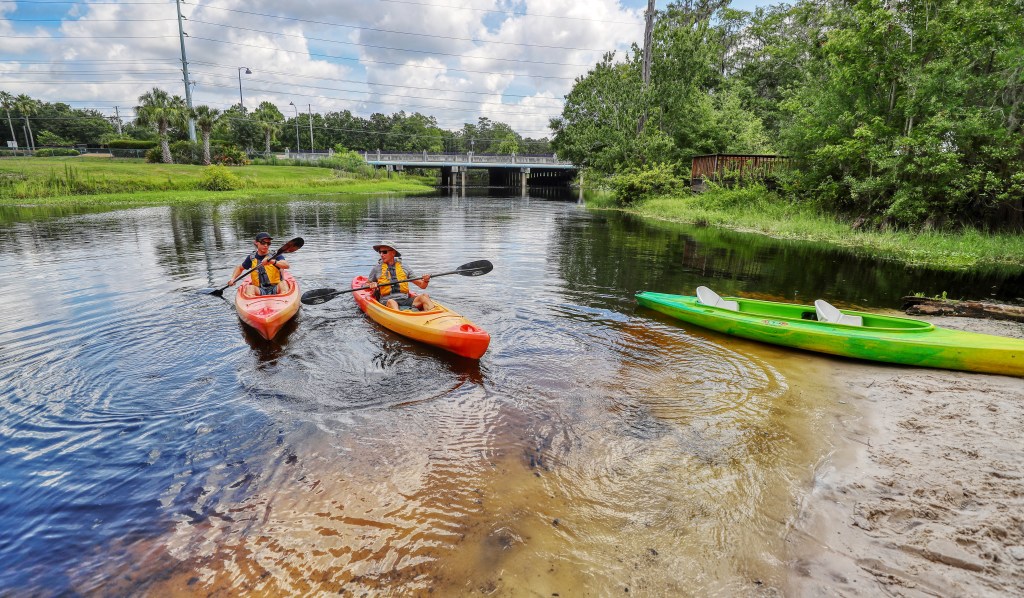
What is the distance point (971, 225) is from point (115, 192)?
43.3 metres

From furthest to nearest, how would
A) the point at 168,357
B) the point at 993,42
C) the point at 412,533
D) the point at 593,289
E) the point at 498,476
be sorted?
the point at 993,42, the point at 593,289, the point at 168,357, the point at 498,476, the point at 412,533

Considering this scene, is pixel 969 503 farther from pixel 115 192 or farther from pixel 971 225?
pixel 115 192

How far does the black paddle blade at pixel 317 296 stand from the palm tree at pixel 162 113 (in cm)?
4389

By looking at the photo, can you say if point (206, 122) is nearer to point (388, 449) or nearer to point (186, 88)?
point (186, 88)

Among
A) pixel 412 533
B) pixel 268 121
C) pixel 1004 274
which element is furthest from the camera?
pixel 268 121

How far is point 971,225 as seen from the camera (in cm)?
1636

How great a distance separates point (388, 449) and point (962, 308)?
10784 mm

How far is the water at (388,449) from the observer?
3.48 metres

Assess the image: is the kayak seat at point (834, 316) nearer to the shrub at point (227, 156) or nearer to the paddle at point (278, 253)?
the paddle at point (278, 253)

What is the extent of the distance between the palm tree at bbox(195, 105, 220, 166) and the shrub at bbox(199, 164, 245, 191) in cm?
769

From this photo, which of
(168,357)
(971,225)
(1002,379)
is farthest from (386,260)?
(971,225)

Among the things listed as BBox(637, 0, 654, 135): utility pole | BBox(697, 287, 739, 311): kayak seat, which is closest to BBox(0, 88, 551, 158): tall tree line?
BBox(637, 0, 654, 135): utility pole

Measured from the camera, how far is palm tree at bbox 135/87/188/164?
40.5 metres

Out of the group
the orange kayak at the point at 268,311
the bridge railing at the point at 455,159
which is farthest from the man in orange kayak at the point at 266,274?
the bridge railing at the point at 455,159
